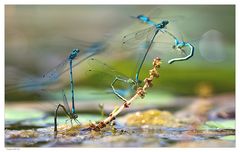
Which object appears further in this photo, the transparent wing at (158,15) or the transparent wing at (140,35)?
the transparent wing at (158,15)

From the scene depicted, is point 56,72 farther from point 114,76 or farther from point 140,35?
point 140,35

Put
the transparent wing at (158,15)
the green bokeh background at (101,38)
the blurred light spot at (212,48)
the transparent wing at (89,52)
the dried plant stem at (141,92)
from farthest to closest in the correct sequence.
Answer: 1. the blurred light spot at (212,48)
2. the green bokeh background at (101,38)
3. the transparent wing at (158,15)
4. the transparent wing at (89,52)
5. the dried plant stem at (141,92)

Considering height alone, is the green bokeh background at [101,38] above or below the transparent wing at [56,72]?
above

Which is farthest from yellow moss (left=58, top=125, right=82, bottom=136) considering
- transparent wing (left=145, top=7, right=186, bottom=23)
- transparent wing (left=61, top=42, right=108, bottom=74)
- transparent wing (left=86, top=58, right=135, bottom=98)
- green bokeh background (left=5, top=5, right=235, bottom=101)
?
green bokeh background (left=5, top=5, right=235, bottom=101)

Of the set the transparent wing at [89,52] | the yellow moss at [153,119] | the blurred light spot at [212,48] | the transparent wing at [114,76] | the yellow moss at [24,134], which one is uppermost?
the blurred light spot at [212,48]

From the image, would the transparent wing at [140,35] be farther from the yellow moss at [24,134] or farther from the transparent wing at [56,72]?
the yellow moss at [24,134]

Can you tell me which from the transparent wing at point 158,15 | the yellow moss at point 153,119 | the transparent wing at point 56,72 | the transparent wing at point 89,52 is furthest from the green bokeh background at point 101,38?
the yellow moss at point 153,119

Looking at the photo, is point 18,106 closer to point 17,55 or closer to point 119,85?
point 119,85

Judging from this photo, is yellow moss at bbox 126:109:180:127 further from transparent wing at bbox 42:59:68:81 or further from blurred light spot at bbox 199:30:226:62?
blurred light spot at bbox 199:30:226:62

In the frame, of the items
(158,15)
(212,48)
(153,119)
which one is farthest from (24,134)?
(212,48)
